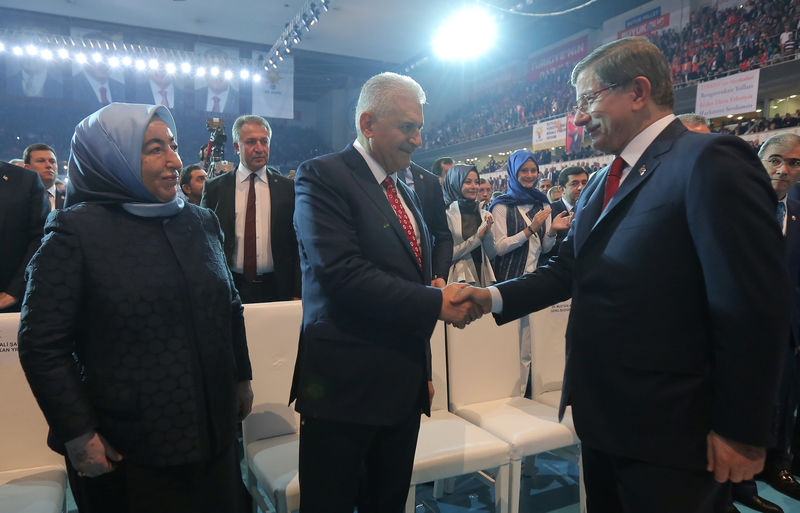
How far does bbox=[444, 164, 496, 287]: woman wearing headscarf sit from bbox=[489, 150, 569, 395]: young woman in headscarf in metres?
0.08

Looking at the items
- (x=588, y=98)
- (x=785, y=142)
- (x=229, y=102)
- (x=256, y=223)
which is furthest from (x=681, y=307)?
(x=229, y=102)

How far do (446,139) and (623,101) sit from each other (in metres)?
15.4

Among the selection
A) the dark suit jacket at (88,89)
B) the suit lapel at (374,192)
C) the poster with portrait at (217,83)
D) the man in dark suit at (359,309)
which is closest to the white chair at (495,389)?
the man in dark suit at (359,309)

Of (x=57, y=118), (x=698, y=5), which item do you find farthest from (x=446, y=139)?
(x=57, y=118)

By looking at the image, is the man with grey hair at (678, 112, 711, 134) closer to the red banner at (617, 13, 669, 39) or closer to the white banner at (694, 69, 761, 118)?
the white banner at (694, 69, 761, 118)

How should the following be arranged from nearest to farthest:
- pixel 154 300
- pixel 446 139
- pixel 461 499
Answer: pixel 154 300
pixel 461 499
pixel 446 139

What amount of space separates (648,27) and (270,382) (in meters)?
11.4

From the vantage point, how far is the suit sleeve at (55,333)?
1.06 meters

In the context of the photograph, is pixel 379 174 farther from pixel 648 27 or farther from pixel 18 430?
pixel 648 27

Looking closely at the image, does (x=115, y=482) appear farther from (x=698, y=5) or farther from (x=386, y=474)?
(x=698, y=5)

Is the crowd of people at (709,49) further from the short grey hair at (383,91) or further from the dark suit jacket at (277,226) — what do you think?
the short grey hair at (383,91)

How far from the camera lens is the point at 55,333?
107 centimetres

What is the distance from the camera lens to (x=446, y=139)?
16.2m

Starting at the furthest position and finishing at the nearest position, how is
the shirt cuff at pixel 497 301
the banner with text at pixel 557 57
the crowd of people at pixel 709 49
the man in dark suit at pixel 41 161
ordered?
1. the banner with text at pixel 557 57
2. the crowd of people at pixel 709 49
3. the man in dark suit at pixel 41 161
4. the shirt cuff at pixel 497 301
